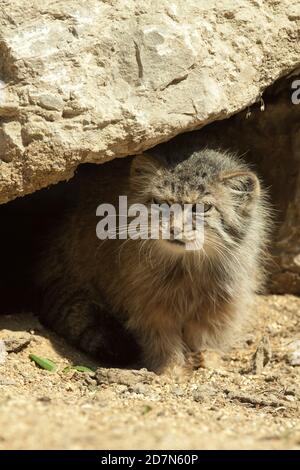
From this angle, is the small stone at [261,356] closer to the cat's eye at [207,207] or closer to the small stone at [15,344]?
the cat's eye at [207,207]

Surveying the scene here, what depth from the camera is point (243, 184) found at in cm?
578

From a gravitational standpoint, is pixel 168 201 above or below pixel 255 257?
above

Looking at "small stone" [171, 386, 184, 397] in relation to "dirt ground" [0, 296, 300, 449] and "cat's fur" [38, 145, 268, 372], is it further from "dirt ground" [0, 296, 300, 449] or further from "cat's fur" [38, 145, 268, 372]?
"cat's fur" [38, 145, 268, 372]

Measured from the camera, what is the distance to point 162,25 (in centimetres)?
508

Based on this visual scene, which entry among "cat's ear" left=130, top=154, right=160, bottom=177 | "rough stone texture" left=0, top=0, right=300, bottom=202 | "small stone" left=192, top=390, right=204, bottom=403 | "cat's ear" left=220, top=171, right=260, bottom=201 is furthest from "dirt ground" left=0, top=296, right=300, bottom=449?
"cat's ear" left=130, top=154, right=160, bottom=177

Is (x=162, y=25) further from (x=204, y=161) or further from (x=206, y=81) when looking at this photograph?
(x=204, y=161)

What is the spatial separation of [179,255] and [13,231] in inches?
81.5

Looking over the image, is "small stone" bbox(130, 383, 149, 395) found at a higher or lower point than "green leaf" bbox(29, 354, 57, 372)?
lower

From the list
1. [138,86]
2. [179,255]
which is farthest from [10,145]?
[179,255]

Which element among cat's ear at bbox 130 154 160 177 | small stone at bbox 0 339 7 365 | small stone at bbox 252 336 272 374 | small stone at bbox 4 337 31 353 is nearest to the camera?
small stone at bbox 0 339 7 365

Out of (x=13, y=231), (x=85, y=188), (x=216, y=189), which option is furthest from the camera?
(x=13, y=231)

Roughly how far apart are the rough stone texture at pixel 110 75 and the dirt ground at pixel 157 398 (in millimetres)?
1334

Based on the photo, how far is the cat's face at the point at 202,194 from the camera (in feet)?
17.8

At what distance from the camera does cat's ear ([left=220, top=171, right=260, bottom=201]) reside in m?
5.65
